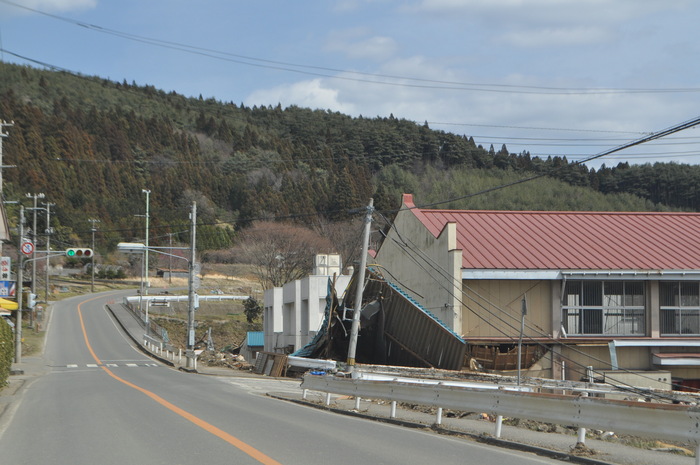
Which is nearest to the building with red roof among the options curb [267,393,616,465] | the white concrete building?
the white concrete building

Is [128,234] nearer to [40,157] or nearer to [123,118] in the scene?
[40,157]

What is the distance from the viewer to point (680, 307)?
2972cm

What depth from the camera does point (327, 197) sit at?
10631cm

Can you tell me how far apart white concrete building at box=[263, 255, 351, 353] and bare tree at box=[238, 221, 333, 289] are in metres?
22.4

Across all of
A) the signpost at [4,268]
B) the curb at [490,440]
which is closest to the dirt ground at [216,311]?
the signpost at [4,268]

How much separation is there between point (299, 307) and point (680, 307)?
19386 millimetres

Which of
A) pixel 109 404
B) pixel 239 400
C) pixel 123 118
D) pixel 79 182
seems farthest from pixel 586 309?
pixel 123 118

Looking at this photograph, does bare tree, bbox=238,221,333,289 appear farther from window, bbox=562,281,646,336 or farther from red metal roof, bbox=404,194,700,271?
window, bbox=562,281,646,336

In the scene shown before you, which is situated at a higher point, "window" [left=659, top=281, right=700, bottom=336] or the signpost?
the signpost

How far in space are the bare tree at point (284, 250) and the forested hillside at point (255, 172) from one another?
3.71m

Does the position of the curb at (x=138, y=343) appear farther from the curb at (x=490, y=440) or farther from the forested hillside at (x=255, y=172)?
the curb at (x=490, y=440)

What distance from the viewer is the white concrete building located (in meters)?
39.2

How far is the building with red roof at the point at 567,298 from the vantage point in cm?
2836

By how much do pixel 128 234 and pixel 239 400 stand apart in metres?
93.3
